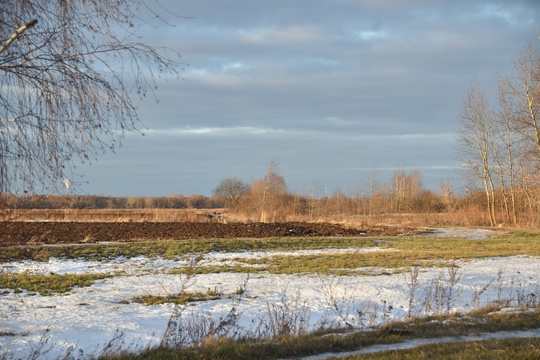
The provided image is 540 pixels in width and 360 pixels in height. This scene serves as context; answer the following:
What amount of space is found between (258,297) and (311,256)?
870cm

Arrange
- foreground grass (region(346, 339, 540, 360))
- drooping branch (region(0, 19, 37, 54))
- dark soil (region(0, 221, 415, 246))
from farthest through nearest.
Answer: dark soil (region(0, 221, 415, 246))
foreground grass (region(346, 339, 540, 360))
drooping branch (region(0, 19, 37, 54))

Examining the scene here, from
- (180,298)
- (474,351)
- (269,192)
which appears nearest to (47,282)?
(180,298)

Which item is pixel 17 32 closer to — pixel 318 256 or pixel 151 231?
pixel 318 256

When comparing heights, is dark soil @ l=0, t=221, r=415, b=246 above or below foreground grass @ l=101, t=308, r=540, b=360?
above

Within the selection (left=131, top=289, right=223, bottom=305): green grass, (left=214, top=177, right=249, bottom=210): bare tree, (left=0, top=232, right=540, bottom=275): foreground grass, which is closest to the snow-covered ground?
(left=131, top=289, right=223, bottom=305): green grass

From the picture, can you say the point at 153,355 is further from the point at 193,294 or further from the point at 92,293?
the point at 92,293

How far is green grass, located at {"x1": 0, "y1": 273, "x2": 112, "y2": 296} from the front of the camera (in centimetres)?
1303

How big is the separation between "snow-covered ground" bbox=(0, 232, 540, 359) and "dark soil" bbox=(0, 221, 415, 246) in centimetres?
847

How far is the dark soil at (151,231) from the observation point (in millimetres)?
25406

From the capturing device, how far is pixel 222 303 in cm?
1134

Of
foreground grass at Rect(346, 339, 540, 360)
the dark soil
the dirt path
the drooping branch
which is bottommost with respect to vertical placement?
the dirt path

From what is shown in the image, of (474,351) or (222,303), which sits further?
(222,303)

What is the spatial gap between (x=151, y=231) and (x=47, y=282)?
15755 millimetres

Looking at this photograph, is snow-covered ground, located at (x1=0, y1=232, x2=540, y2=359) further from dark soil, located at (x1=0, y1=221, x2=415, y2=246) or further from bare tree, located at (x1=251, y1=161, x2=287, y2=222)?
bare tree, located at (x1=251, y1=161, x2=287, y2=222)
